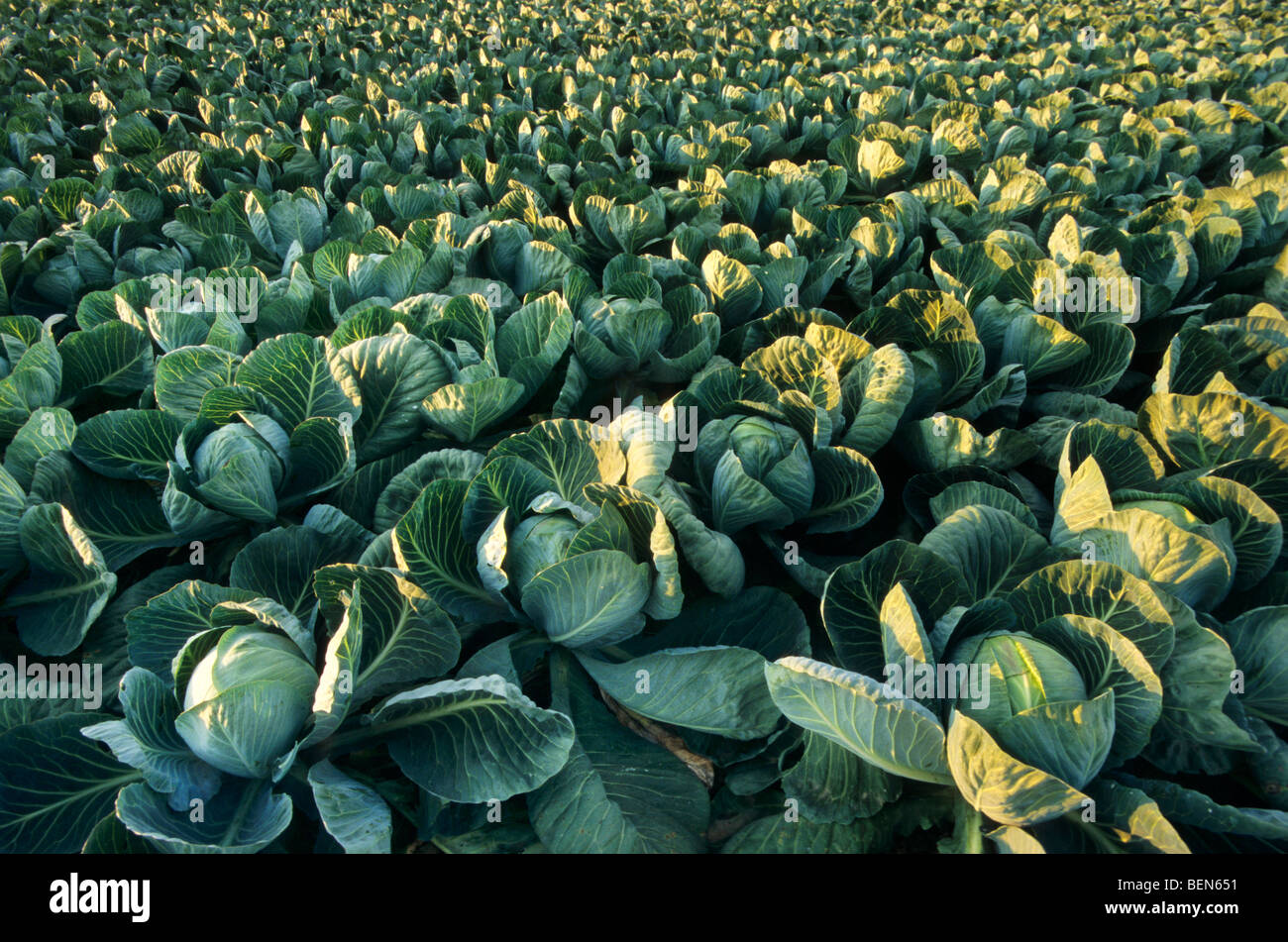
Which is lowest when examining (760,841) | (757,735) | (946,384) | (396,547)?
(760,841)

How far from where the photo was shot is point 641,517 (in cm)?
221

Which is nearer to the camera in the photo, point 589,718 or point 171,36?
point 589,718

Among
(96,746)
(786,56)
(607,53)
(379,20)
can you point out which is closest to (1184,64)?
(786,56)

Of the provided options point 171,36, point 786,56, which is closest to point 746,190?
point 786,56

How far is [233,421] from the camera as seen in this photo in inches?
101

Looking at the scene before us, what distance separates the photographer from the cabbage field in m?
1.91

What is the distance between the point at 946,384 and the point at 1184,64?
6349 millimetres

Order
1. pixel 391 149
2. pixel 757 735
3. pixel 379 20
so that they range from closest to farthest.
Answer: pixel 757 735 < pixel 391 149 < pixel 379 20

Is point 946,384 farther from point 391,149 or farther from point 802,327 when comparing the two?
point 391,149

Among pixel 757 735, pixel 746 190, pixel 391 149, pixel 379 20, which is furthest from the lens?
pixel 379 20

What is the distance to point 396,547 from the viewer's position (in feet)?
7.02

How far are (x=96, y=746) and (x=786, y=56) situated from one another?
25.2 ft

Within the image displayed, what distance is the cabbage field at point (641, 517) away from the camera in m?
1.91

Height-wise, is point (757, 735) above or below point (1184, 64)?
below
